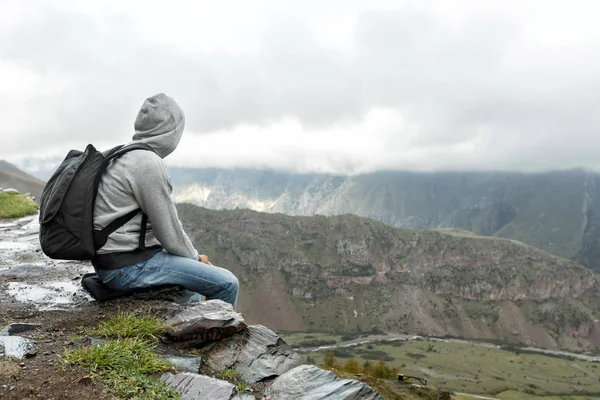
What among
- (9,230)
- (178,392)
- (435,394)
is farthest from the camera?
(435,394)

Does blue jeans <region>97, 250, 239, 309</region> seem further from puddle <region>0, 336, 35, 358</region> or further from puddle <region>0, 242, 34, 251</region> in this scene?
puddle <region>0, 242, 34, 251</region>

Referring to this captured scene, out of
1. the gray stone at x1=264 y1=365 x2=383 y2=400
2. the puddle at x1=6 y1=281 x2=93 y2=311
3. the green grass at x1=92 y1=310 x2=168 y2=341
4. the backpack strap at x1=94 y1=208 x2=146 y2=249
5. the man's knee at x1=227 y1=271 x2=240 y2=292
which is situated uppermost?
the backpack strap at x1=94 y1=208 x2=146 y2=249

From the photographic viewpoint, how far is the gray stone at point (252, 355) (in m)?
6.57

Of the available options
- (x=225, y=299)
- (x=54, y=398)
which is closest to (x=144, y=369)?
(x=54, y=398)

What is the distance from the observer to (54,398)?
4.95 m

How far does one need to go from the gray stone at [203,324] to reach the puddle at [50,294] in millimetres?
2680

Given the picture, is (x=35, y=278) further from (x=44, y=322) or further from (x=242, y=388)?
(x=242, y=388)

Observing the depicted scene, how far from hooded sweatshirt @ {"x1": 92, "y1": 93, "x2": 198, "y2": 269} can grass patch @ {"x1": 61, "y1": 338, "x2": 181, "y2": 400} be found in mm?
1648

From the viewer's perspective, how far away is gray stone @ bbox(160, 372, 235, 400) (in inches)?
218

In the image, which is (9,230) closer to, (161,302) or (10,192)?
(10,192)

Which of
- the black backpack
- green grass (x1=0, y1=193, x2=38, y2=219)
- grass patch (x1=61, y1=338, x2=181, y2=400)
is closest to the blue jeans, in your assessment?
the black backpack

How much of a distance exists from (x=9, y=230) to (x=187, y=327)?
52.2ft

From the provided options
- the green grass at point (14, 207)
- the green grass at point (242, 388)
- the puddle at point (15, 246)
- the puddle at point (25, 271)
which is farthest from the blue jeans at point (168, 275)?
the green grass at point (14, 207)

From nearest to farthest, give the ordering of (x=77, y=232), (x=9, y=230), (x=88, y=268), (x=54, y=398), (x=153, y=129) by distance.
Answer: (x=54, y=398), (x=77, y=232), (x=153, y=129), (x=88, y=268), (x=9, y=230)
